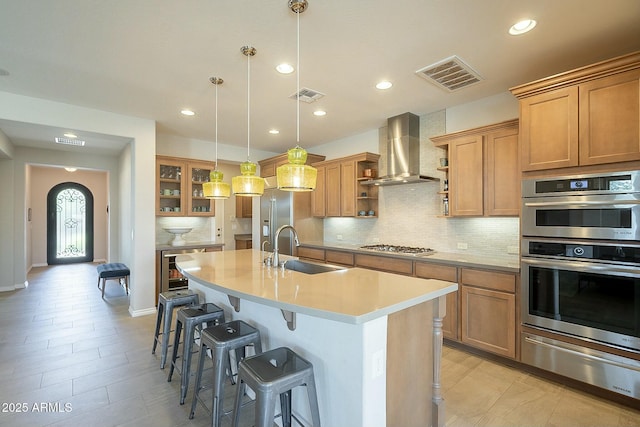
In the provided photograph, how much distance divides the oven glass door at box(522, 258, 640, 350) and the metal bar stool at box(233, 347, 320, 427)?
2.14 m

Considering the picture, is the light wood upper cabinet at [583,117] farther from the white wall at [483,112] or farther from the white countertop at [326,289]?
→ the white countertop at [326,289]

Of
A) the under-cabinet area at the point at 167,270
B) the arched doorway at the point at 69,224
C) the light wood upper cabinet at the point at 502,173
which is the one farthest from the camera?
the arched doorway at the point at 69,224

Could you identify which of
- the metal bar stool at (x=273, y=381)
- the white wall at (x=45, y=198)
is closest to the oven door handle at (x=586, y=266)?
the metal bar stool at (x=273, y=381)

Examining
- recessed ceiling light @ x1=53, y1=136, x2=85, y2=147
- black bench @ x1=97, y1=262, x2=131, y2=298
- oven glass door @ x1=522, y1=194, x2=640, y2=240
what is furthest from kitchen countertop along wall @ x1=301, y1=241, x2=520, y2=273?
recessed ceiling light @ x1=53, y1=136, x2=85, y2=147

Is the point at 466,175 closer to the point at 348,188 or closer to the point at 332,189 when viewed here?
the point at 348,188

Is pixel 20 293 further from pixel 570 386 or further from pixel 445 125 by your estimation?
pixel 570 386

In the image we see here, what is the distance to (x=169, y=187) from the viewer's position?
5086 mm

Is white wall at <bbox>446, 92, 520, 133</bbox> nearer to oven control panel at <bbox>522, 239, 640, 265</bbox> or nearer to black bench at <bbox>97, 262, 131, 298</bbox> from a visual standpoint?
oven control panel at <bbox>522, 239, 640, 265</bbox>

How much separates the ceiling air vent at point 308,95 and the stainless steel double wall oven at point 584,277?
2.27 meters

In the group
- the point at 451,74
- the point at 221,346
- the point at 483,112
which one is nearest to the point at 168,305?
the point at 221,346

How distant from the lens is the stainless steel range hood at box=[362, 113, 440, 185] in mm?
4023

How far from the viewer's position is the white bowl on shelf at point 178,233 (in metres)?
5.05

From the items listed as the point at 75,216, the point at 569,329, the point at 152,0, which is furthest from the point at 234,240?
the point at 569,329

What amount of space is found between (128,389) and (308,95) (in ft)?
10.8
